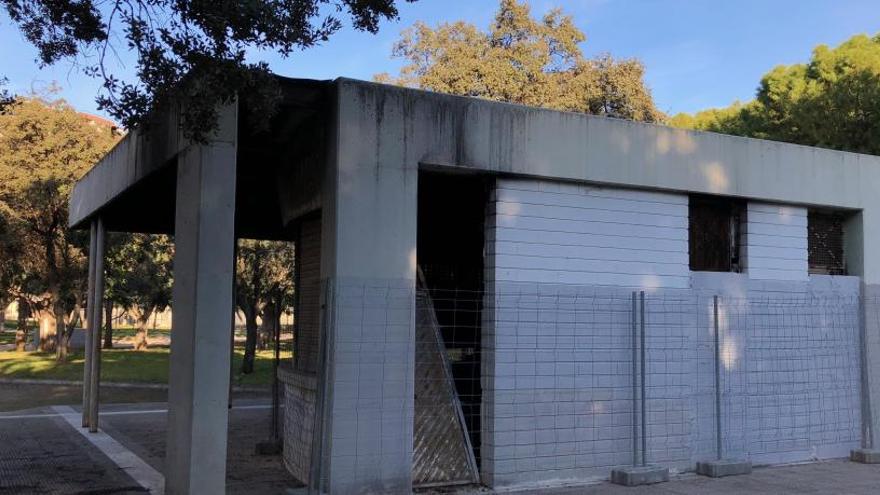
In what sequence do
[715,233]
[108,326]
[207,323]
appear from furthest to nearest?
[108,326], [715,233], [207,323]

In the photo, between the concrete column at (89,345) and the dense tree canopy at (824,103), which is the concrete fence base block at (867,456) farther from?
the dense tree canopy at (824,103)

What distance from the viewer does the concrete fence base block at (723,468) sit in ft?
29.5

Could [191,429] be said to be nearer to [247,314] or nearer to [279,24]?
[279,24]

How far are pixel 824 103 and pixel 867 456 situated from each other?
13937 millimetres

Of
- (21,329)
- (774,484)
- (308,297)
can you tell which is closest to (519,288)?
(308,297)

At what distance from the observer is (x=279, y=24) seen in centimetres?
629

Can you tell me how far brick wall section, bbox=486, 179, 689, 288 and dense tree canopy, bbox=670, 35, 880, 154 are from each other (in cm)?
1369

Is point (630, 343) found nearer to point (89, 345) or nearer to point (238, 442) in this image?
point (238, 442)

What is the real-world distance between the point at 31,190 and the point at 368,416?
20.2 meters

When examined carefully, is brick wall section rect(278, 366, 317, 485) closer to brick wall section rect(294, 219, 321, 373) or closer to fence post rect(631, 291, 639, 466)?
brick wall section rect(294, 219, 321, 373)

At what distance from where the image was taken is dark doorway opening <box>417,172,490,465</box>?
8.88 metres

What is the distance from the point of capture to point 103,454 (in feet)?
34.0

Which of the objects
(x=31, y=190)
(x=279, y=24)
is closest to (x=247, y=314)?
(x=31, y=190)

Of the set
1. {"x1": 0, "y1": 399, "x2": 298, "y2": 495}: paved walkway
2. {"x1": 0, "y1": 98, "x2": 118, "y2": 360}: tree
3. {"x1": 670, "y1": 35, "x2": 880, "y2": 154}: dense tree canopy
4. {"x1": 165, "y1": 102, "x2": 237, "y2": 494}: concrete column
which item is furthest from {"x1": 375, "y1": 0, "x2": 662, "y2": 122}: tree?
{"x1": 165, "y1": 102, "x2": 237, "y2": 494}: concrete column
